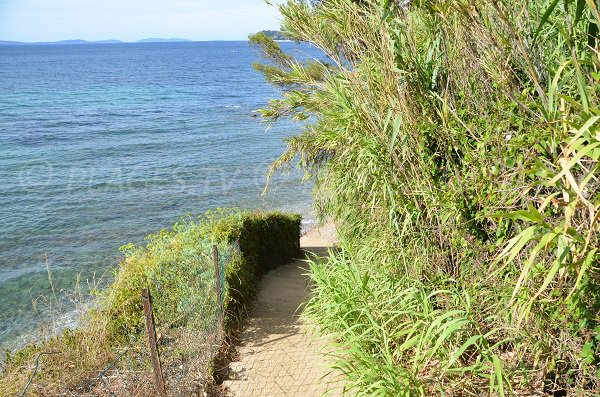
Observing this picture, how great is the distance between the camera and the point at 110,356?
20.3 ft

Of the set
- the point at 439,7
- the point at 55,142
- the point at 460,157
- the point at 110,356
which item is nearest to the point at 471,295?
the point at 460,157

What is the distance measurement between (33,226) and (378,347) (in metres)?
16.1

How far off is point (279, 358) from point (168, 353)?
1330 millimetres

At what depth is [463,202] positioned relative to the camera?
13.7 ft

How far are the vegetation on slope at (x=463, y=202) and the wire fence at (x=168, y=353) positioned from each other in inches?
59.7

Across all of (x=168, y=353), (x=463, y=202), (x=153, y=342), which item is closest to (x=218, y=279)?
(x=168, y=353)

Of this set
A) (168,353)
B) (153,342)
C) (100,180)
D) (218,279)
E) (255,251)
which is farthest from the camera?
(100,180)

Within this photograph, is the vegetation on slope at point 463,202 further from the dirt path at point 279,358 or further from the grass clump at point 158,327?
the grass clump at point 158,327

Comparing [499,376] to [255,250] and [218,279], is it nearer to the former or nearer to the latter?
[218,279]

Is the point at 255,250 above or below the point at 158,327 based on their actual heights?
below

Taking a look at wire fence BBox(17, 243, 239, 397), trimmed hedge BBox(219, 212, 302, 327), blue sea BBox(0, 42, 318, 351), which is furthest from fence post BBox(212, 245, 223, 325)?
blue sea BBox(0, 42, 318, 351)

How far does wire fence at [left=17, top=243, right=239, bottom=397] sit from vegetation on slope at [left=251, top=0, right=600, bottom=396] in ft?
4.98

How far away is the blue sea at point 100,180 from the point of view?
42.9ft

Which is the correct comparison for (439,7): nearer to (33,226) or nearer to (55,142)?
(33,226)
